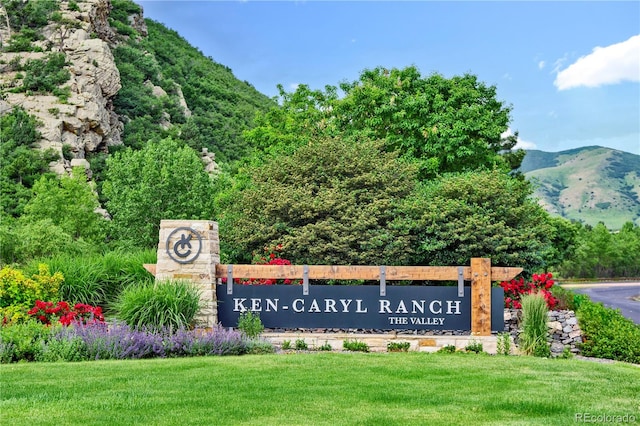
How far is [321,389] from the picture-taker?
8.09 metres

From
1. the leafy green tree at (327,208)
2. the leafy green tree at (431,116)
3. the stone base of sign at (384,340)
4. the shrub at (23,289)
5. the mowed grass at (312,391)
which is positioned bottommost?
the mowed grass at (312,391)

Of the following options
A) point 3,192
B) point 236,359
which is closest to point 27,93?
point 3,192

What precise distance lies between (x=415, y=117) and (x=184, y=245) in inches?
511

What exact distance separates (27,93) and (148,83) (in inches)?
719

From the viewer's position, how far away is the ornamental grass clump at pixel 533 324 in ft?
39.5

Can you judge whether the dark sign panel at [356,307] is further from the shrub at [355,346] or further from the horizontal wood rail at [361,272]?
the shrub at [355,346]

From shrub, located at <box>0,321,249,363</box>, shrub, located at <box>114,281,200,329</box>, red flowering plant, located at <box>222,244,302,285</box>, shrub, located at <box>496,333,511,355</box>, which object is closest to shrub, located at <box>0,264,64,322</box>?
shrub, located at <box>0,321,249,363</box>

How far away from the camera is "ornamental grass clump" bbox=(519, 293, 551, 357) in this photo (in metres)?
12.0

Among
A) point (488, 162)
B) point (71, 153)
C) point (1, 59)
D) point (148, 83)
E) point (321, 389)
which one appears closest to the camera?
point (321, 389)

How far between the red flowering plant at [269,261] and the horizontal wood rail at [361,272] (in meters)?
1.24

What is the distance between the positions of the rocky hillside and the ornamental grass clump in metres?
37.7

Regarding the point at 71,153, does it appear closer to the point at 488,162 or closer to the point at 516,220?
the point at 488,162

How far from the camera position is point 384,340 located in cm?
1252

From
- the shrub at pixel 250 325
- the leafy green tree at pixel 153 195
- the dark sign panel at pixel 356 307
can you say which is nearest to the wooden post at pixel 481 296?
the dark sign panel at pixel 356 307
